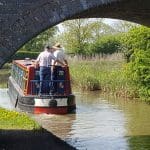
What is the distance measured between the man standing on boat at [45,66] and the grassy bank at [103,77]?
5549 mm

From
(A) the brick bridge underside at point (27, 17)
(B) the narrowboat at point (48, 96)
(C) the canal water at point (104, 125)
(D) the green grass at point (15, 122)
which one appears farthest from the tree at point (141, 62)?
(A) the brick bridge underside at point (27, 17)

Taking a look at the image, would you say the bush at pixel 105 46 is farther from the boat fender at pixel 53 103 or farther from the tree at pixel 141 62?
the boat fender at pixel 53 103

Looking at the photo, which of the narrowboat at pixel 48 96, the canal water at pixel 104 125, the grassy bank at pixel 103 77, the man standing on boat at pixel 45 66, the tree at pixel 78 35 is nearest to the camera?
the canal water at pixel 104 125

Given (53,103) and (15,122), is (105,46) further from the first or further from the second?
(15,122)

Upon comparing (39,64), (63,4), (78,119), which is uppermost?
(63,4)

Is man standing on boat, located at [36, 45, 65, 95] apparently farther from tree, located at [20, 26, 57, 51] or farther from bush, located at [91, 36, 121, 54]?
tree, located at [20, 26, 57, 51]

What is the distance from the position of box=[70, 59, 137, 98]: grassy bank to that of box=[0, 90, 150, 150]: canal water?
3.07 ft

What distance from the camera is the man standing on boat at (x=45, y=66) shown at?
17.4 metres

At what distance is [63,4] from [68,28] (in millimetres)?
39388

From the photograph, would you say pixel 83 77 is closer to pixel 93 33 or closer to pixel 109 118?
pixel 109 118

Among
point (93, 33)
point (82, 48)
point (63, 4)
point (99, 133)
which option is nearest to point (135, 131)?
point (99, 133)

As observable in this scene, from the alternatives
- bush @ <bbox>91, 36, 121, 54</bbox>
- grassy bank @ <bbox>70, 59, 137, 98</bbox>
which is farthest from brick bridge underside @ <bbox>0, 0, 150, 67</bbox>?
bush @ <bbox>91, 36, 121, 54</bbox>

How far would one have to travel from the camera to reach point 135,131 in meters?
14.5

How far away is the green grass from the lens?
11.2 meters
